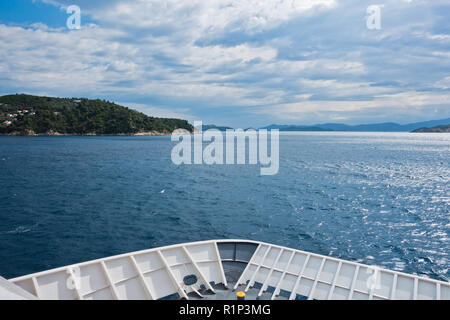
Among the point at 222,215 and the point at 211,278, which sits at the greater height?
the point at 211,278

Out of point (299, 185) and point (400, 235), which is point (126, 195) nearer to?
point (299, 185)

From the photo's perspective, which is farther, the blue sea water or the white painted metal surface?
the blue sea water

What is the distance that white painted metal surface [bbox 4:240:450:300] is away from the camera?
11352 millimetres

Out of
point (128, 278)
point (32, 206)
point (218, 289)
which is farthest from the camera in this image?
point (32, 206)

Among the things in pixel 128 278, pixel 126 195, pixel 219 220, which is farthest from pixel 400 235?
pixel 126 195

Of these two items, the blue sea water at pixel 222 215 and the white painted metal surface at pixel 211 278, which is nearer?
the white painted metal surface at pixel 211 278

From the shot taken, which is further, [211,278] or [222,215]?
[222,215]

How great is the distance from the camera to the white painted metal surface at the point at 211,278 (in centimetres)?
1135

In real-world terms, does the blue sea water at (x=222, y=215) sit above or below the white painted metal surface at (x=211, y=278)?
below

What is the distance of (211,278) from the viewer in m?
13.8

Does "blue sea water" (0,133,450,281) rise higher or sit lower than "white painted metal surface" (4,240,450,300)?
lower
